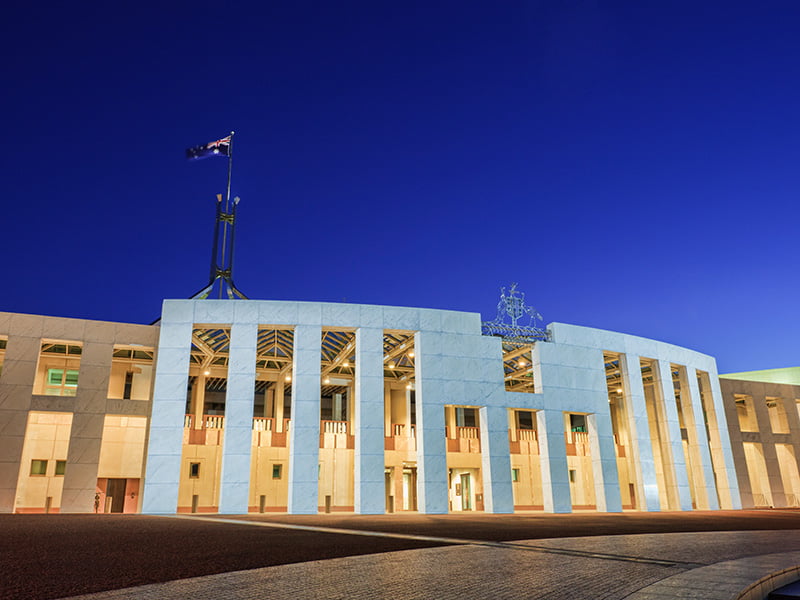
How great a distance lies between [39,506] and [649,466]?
33.7 meters

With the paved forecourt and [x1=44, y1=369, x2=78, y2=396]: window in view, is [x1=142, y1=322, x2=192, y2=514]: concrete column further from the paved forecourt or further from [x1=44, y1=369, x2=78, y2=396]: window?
the paved forecourt

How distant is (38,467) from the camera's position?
34656 millimetres

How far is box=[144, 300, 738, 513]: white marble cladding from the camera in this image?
1090 inches

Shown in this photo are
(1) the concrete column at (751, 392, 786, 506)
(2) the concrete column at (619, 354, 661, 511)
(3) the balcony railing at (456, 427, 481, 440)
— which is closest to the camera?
(2) the concrete column at (619, 354, 661, 511)

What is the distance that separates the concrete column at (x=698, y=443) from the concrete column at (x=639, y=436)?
4.70 metres

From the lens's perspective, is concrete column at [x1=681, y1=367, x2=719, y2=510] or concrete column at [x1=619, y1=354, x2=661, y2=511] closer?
concrete column at [x1=619, y1=354, x2=661, y2=511]

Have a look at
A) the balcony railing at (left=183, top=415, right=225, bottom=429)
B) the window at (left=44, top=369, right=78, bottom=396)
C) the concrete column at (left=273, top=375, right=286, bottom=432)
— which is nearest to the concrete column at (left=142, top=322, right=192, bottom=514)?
the balcony railing at (left=183, top=415, right=225, bottom=429)

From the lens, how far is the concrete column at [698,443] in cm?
3709

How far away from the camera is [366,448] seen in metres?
28.5

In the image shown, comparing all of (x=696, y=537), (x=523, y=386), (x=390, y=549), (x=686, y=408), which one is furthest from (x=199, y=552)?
(x=523, y=386)

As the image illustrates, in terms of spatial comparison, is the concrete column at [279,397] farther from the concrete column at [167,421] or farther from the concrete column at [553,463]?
the concrete column at [553,463]

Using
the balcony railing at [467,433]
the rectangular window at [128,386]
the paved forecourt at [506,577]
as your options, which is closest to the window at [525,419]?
the balcony railing at [467,433]

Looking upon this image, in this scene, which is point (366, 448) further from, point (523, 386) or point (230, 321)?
point (523, 386)

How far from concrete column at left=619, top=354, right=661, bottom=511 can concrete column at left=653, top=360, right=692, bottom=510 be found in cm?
180
